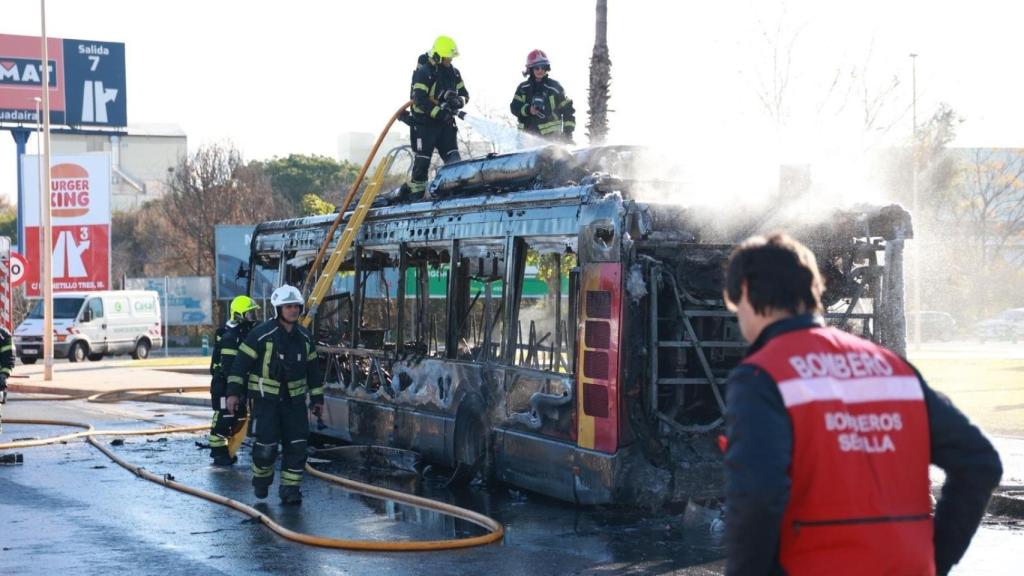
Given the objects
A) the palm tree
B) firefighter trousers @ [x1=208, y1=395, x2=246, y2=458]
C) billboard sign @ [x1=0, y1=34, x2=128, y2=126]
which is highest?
billboard sign @ [x1=0, y1=34, x2=128, y2=126]

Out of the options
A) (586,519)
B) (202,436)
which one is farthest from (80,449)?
(586,519)

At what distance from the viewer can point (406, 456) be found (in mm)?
12961

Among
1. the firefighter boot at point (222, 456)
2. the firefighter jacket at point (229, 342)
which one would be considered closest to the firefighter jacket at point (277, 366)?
the firefighter jacket at point (229, 342)

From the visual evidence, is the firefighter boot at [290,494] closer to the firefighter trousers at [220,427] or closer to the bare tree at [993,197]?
the firefighter trousers at [220,427]

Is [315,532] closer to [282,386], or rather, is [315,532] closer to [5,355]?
[282,386]

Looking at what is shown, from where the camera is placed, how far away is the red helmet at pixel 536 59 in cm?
1412

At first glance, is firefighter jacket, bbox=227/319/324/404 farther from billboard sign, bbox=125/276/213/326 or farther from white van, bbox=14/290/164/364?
billboard sign, bbox=125/276/213/326

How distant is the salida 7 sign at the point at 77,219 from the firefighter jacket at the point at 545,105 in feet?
81.8

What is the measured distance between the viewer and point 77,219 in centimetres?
3731

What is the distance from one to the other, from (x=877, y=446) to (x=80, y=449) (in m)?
13.2

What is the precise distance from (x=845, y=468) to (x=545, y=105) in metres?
11.2

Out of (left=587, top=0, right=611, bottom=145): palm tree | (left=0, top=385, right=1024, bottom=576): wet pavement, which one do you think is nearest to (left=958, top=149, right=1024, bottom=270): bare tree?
(left=587, top=0, right=611, bottom=145): palm tree

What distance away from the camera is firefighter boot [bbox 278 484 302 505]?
10789mm

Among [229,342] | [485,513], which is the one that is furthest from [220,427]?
[485,513]
